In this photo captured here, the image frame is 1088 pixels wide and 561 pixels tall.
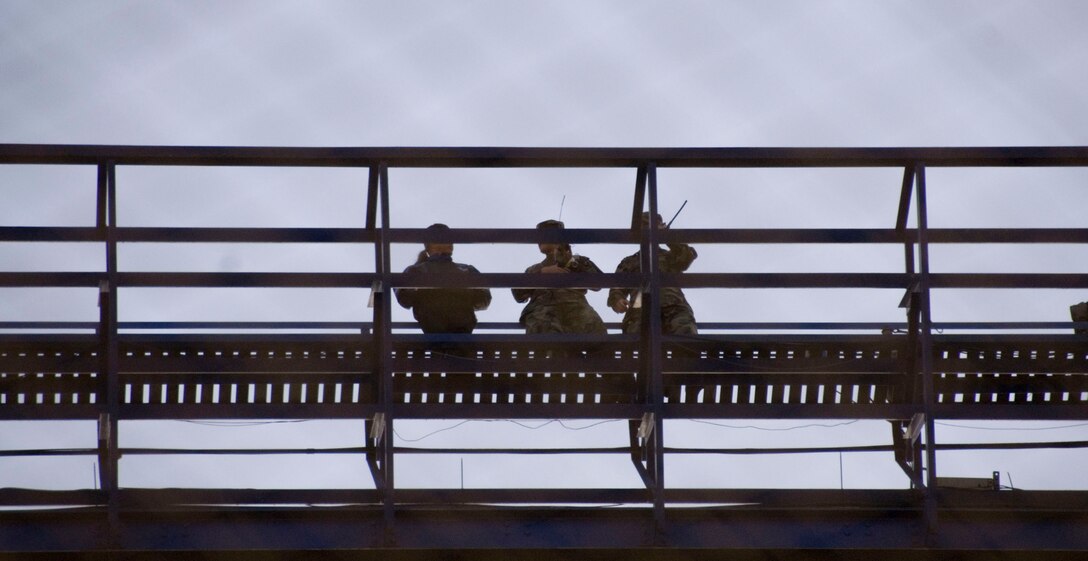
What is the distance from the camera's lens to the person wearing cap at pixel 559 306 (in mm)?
11125

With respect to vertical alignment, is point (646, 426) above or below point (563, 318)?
below

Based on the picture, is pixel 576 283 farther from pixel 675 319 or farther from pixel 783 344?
pixel 675 319

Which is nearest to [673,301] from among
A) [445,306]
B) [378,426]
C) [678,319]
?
[678,319]

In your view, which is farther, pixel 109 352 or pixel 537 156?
pixel 537 156

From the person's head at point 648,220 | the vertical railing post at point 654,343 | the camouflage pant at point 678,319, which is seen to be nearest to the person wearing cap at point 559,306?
the camouflage pant at point 678,319

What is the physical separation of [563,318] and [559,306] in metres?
0.13

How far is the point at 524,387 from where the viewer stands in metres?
8.47

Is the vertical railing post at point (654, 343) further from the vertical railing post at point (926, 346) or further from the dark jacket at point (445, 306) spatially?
the dark jacket at point (445, 306)

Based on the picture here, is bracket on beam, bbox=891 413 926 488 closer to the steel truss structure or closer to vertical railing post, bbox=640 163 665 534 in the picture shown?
the steel truss structure

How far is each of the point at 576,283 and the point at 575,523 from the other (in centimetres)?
112

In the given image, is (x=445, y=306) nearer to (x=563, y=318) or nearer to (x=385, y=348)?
(x=563, y=318)

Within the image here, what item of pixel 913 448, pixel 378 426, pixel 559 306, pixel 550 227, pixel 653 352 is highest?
pixel 550 227

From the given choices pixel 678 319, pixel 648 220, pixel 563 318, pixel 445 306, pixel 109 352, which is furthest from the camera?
pixel 678 319

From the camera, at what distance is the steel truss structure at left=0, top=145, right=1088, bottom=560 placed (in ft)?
25.5
